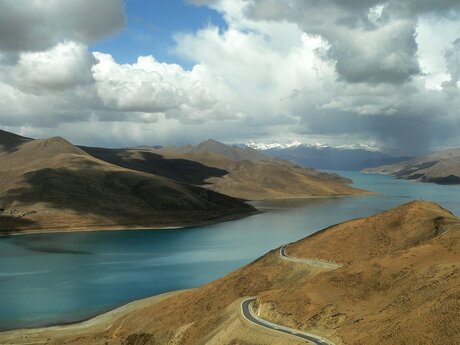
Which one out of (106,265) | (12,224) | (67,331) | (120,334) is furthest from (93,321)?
(12,224)

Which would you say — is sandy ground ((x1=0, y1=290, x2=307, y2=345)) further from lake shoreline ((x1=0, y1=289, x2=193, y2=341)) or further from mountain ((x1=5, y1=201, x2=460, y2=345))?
mountain ((x1=5, y1=201, x2=460, y2=345))

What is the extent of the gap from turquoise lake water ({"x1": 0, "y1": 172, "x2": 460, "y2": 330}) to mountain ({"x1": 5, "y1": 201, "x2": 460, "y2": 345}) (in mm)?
11336

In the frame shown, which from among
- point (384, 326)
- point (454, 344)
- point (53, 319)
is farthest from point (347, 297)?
point (53, 319)

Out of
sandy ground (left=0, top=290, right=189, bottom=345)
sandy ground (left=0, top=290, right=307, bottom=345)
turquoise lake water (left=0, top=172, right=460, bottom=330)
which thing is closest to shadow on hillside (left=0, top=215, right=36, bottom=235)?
turquoise lake water (left=0, top=172, right=460, bottom=330)

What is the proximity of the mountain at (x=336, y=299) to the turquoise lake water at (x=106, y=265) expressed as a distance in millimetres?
11336

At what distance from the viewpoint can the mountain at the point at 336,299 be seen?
40.2 m

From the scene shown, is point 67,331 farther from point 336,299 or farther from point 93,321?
point 336,299

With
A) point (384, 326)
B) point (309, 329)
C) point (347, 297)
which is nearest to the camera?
point (384, 326)

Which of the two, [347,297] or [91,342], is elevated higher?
[347,297]

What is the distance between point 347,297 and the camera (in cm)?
5181

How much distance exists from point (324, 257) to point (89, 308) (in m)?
41.6

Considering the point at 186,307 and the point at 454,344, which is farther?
the point at 186,307

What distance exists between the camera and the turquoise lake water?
287 feet

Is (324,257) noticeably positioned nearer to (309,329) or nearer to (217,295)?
(217,295)
